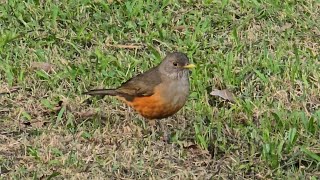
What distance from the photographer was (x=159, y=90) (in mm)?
7355

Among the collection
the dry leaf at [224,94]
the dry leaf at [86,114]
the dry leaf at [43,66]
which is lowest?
the dry leaf at [86,114]

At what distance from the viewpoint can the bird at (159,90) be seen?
725 centimetres

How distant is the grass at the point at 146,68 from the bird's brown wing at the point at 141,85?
25 cm

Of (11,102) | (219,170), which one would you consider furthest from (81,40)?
(219,170)

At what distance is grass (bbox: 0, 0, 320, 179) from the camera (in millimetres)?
6852

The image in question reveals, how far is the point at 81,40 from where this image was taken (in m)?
9.06

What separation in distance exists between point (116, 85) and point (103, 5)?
1.72m

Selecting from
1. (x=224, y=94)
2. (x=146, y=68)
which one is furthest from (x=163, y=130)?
(x=146, y=68)

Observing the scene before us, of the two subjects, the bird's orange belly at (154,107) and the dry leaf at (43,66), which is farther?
the dry leaf at (43,66)

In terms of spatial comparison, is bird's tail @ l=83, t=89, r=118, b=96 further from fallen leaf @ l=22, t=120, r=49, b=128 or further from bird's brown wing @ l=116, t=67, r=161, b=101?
fallen leaf @ l=22, t=120, r=49, b=128

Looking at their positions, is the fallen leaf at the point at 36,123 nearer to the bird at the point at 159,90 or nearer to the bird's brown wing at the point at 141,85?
the bird at the point at 159,90

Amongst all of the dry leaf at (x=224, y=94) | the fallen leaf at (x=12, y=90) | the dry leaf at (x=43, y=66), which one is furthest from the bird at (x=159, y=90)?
the dry leaf at (x=43, y=66)

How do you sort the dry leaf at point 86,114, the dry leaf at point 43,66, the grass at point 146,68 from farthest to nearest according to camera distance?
1. the dry leaf at point 43,66
2. the dry leaf at point 86,114
3. the grass at point 146,68

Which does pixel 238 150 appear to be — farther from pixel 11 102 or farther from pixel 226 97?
pixel 11 102
